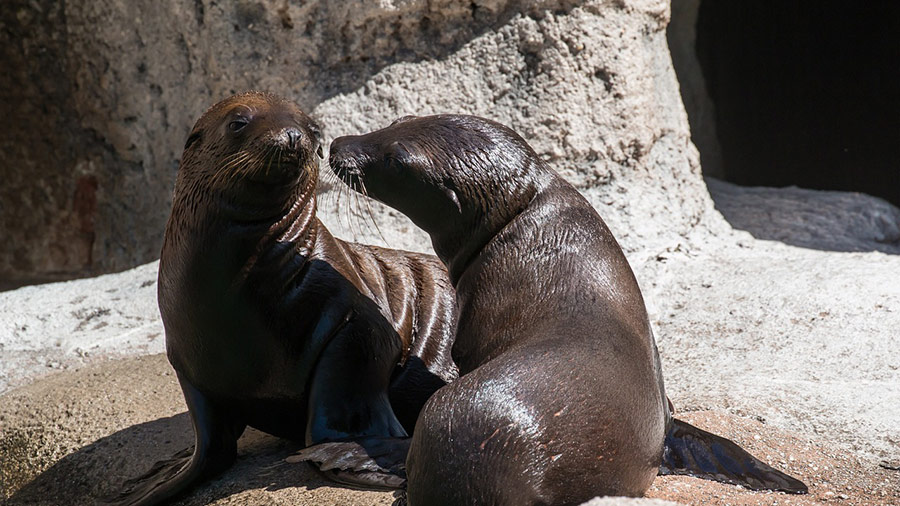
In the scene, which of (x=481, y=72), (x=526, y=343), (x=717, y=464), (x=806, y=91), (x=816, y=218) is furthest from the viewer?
(x=806, y=91)

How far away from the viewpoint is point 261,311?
3461 mm

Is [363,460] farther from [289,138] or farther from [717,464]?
[717,464]

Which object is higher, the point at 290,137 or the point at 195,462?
the point at 290,137

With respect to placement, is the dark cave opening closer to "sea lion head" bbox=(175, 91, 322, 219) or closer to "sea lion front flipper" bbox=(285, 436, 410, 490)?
"sea lion head" bbox=(175, 91, 322, 219)

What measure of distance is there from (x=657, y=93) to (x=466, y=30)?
4.13ft

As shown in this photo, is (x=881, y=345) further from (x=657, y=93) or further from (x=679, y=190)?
(x=657, y=93)

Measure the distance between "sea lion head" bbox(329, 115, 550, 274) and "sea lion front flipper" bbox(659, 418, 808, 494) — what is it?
0.94 metres

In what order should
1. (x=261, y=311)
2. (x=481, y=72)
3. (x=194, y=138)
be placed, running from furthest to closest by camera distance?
(x=481, y=72), (x=194, y=138), (x=261, y=311)

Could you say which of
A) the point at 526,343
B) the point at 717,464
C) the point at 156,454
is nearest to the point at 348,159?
the point at 526,343

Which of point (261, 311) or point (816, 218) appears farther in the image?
point (816, 218)

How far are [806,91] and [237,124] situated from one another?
8.57m

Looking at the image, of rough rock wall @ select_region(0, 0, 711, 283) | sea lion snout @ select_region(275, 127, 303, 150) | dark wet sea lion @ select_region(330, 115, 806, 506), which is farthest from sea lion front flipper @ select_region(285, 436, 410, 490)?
rough rock wall @ select_region(0, 0, 711, 283)

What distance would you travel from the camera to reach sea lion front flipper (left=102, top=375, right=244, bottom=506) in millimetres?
3366

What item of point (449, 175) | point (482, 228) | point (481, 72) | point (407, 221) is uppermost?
point (481, 72)
